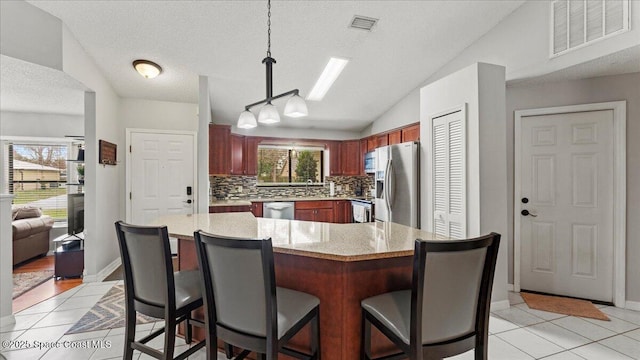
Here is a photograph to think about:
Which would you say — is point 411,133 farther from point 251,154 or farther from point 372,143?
point 251,154

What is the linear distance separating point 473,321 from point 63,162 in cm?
642

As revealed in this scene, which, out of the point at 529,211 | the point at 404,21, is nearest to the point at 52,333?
A: the point at 404,21

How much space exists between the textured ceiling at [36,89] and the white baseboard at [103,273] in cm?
219

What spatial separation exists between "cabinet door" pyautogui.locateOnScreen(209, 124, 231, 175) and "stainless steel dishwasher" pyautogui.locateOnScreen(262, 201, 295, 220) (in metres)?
0.96

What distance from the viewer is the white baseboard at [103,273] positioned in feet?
11.9

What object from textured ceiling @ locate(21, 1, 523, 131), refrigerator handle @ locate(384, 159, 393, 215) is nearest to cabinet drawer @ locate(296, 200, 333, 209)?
refrigerator handle @ locate(384, 159, 393, 215)

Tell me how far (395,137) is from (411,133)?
1.49ft

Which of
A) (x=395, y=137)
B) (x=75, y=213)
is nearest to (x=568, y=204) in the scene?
(x=395, y=137)

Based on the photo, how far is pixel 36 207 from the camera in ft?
16.6

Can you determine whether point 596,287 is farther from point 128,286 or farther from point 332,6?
point 128,286

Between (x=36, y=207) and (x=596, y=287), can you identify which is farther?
(x=36, y=207)

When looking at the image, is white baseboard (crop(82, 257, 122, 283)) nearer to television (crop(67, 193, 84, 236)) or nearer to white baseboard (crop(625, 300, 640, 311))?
television (crop(67, 193, 84, 236))

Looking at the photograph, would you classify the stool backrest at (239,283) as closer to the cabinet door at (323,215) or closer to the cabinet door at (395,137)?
the cabinet door at (395,137)

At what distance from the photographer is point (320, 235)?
1.94 meters
